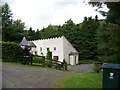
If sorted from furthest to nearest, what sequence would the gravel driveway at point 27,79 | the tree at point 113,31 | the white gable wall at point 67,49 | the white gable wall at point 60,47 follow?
the white gable wall at point 67,49 → the white gable wall at point 60,47 → the tree at point 113,31 → the gravel driveway at point 27,79

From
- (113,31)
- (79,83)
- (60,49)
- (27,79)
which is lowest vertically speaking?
(79,83)

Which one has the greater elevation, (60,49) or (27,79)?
(60,49)

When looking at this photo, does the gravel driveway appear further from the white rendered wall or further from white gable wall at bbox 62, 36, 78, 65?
white gable wall at bbox 62, 36, 78, 65

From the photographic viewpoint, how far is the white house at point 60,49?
181 ft

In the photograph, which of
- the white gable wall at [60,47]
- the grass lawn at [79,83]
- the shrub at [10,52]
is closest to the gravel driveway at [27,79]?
the grass lawn at [79,83]

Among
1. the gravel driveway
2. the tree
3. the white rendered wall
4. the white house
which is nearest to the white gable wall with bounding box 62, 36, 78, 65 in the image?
the white house

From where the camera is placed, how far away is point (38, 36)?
233 feet

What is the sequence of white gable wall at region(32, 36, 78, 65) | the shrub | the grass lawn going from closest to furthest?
the grass lawn, the shrub, white gable wall at region(32, 36, 78, 65)

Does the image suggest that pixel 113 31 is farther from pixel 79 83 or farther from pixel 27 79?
pixel 27 79

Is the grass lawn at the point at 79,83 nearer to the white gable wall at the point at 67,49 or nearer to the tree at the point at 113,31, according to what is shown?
the tree at the point at 113,31

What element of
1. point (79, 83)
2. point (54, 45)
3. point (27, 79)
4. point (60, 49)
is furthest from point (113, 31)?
point (54, 45)

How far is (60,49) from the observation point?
55.6 metres

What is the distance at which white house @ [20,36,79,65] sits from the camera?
55.1 meters

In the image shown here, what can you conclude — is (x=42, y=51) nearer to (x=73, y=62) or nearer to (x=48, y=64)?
(x=73, y=62)
